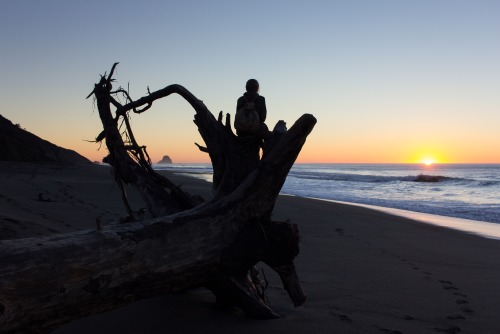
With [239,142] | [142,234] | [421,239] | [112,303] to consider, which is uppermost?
[239,142]

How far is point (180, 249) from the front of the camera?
2904 millimetres

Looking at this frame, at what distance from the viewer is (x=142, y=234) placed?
2.78m

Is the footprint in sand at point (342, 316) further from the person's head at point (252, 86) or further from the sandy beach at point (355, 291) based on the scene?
the person's head at point (252, 86)

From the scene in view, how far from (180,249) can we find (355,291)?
7.94 feet

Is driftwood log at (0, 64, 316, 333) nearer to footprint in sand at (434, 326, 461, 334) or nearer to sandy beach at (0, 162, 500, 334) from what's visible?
sandy beach at (0, 162, 500, 334)

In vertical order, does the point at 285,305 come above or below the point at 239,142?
below

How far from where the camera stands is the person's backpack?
12.8 ft

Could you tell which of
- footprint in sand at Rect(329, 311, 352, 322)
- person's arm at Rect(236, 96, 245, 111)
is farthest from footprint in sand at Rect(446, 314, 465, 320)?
person's arm at Rect(236, 96, 245, 111)

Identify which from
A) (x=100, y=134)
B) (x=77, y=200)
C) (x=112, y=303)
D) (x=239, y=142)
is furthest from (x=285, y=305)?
(x=77, y=200)

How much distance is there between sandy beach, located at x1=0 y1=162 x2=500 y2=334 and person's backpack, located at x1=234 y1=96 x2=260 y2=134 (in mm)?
1622

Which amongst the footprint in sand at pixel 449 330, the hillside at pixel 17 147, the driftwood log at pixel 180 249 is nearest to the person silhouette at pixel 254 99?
the driftwood log at pixel 180 249

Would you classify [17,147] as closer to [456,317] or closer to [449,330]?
[456,317]

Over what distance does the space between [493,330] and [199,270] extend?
2.51 meters

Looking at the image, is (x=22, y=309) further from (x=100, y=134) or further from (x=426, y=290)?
(x=426, y=290)
